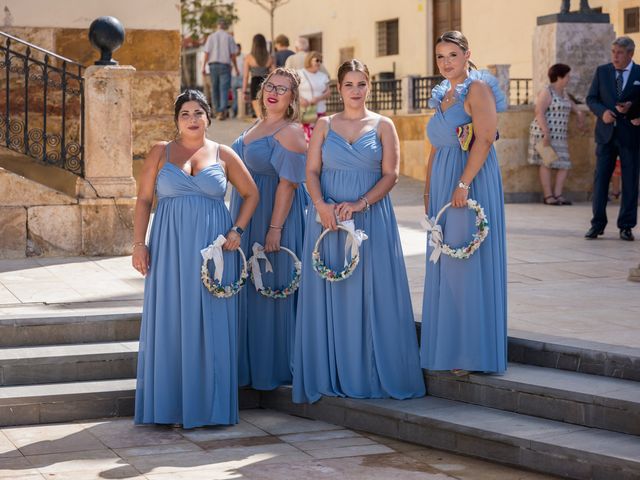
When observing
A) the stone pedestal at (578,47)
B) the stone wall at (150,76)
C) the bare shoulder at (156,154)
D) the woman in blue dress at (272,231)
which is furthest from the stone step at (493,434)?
the stone pedestal at (578,47)

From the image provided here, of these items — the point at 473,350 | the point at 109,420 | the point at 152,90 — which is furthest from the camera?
the point at 152,90

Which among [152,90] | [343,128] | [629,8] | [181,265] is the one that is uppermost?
[629,8]

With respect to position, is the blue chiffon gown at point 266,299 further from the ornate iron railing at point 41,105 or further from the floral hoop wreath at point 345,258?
the ornate iron railing at point 41,105

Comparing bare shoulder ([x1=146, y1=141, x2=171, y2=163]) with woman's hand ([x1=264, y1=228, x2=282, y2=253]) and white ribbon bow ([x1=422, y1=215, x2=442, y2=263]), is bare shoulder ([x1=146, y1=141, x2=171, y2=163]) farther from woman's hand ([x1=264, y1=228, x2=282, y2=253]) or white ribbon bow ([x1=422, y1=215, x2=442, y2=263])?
white ribbon bow ([x1=422, y1=215, x2=442, y2=263])

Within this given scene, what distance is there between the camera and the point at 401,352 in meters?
6.84

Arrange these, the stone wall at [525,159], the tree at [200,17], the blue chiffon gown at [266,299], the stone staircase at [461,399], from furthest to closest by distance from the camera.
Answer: the tree at [200,17] → the stone wall at [525,159] → the blue chiffon gown at [266,299] → the stone staircase at [461,399]

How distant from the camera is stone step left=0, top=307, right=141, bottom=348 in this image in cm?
746

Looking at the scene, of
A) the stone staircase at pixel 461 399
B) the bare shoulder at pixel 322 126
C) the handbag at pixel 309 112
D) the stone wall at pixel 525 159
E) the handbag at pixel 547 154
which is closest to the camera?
the stone staircase at pixel 461 399

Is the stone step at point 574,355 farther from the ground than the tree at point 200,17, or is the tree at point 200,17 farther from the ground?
the tree at point 200,17

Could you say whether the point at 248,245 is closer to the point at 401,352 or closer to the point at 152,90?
the point at 401,352

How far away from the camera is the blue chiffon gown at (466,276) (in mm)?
6539

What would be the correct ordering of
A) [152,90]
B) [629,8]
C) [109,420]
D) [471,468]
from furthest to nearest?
[629,8]
[152,90]
[109,420]
[471,468]

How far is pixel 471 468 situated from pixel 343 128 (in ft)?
6.24

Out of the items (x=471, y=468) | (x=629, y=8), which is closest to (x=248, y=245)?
(x=471, y=468)
